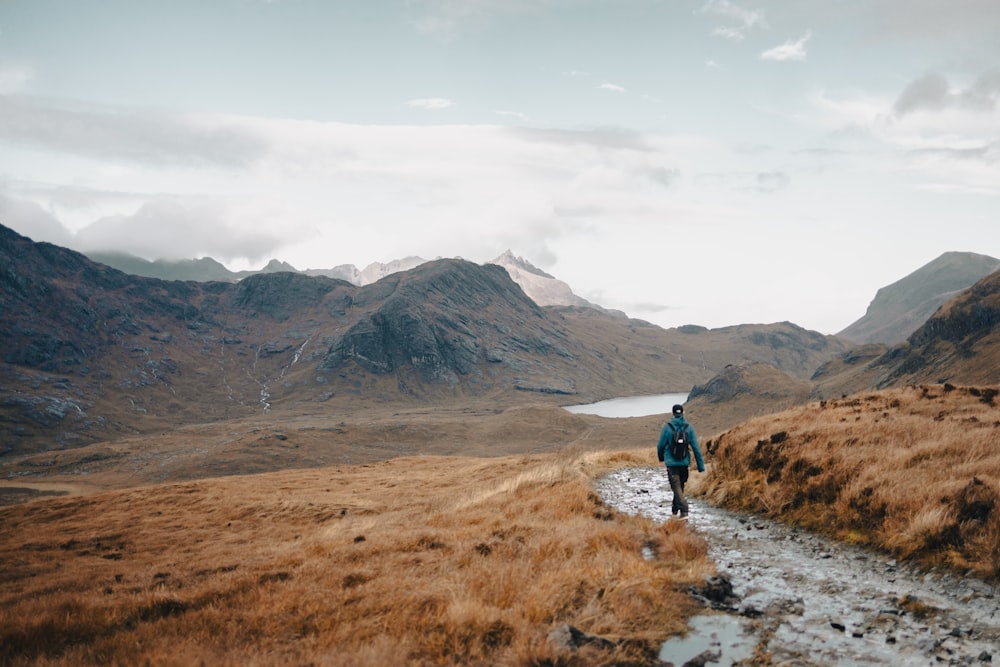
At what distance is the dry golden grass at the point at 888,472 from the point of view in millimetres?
10141

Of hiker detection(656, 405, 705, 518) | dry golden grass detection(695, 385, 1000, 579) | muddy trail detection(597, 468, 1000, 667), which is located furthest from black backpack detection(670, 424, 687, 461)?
muddy trail detection(597, 468, 1000, 667)

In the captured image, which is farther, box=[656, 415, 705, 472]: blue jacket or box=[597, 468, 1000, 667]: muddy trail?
box=[656, 415, 705, 472]: blue jacket

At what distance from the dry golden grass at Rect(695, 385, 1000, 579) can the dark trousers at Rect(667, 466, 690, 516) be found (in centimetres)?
227

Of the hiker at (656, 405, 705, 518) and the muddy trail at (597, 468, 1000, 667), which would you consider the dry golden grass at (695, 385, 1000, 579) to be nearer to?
the muddy trail at (597, 468, 1000, 667)

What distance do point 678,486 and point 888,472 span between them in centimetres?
503

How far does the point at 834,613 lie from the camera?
28.2 ft

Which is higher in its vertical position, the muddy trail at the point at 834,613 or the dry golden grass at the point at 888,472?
the dry golden grass at the point at 888,472

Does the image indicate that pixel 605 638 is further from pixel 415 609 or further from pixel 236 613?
pixel 236 613

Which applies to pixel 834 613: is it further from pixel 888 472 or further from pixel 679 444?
pixel 679 444

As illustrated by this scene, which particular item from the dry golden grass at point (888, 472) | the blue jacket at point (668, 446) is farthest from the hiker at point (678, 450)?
the dry golden grass at point (888, 472)

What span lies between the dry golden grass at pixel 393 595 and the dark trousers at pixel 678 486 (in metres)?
1.73

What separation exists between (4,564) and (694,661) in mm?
23153

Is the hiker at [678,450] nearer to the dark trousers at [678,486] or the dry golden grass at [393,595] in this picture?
the dark trousers at [678,486]

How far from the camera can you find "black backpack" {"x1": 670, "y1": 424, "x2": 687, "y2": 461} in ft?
52.2
